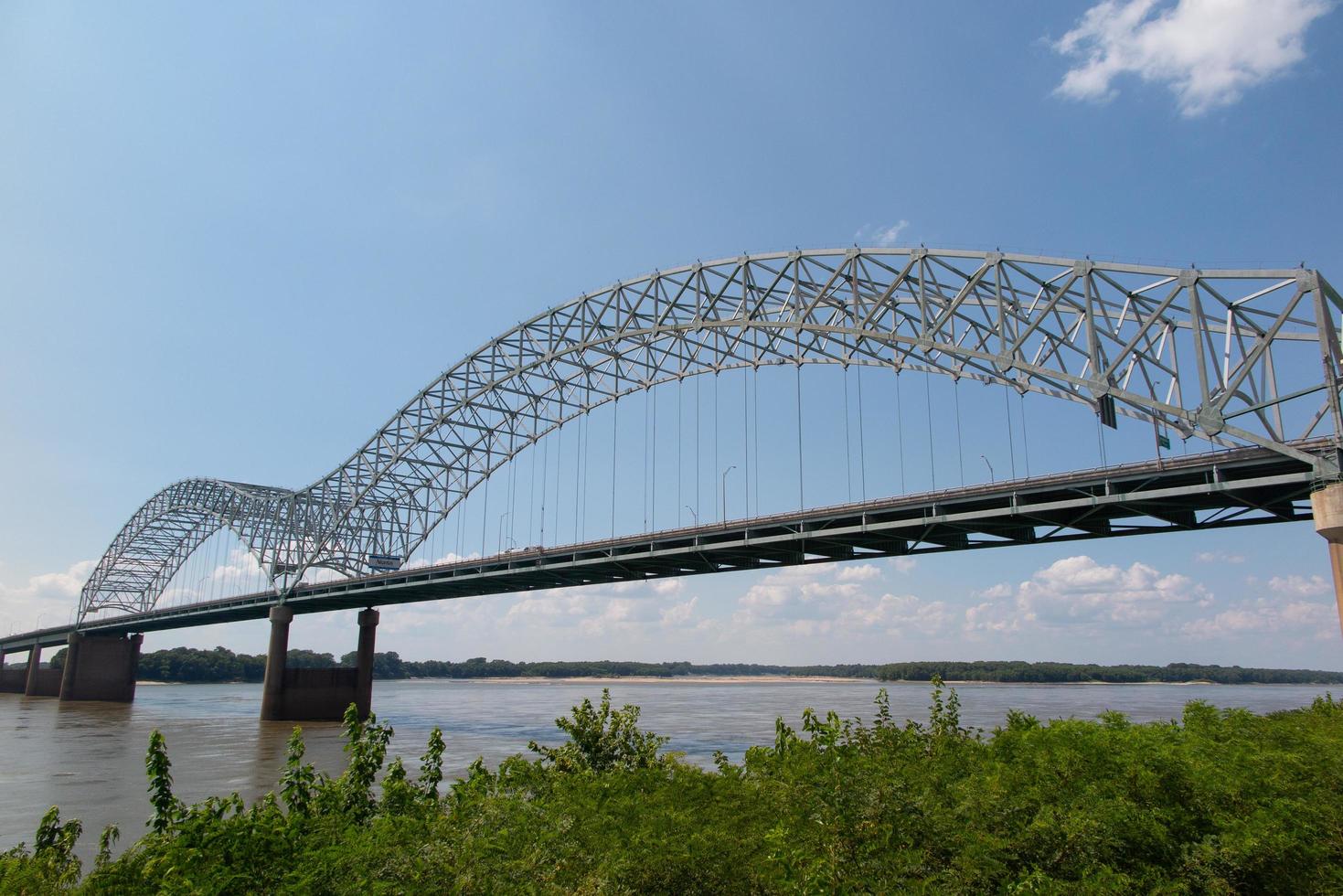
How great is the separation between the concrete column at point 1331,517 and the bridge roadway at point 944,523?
2.01 metres

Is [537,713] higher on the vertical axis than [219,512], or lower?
lower

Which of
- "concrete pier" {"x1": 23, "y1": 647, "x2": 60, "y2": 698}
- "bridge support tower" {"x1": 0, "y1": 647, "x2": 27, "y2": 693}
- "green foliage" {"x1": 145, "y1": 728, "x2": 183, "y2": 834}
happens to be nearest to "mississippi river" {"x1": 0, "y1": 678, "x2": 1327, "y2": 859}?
"green foliage" {"x1": 145, "y1": 728, "x2": 183, "y2": 834}

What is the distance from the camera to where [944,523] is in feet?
120

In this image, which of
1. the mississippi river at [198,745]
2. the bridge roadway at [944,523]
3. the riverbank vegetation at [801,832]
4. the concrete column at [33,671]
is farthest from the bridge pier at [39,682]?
the riverbank vegetation at [801,832]

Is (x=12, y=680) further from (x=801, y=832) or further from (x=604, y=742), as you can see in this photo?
(x=801, y=832)

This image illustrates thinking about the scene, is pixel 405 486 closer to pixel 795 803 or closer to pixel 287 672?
pixel 287 672

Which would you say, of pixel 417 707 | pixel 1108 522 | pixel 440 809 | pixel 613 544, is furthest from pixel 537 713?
pixel 440 809

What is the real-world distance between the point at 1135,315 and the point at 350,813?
34.3 metres

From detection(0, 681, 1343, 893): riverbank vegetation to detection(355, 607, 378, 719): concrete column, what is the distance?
69.1 meters

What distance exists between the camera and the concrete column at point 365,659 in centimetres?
7488

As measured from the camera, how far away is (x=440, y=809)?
10.2 metres

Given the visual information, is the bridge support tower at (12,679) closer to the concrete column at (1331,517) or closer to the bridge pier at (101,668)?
the bridge pier at (101,668)

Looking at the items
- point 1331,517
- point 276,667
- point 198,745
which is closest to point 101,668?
point 276,667

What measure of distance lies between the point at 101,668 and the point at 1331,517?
12454 centimetres
